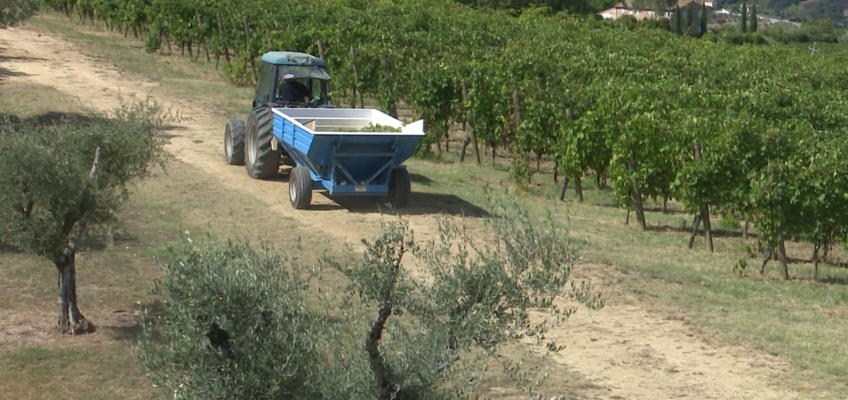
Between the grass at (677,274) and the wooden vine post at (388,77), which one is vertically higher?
the wooden vine post at (388,77)

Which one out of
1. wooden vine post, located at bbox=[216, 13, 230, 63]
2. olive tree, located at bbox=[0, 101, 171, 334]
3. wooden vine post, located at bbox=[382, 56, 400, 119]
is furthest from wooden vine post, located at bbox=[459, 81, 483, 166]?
olive tree, located at bbox=[0, 101, 171, 334]

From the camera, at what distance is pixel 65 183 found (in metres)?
9.44

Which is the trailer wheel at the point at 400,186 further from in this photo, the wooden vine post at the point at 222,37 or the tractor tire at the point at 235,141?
the wooden vine post at the point at 222,37

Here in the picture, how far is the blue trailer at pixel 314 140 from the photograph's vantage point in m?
14.9

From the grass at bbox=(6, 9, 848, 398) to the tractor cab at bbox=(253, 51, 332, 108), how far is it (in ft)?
5.99

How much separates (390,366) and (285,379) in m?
0.68

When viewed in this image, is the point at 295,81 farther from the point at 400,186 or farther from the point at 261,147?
the point at 400,186

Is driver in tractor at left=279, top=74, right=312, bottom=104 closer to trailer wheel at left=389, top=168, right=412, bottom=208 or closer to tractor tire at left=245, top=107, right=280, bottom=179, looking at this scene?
tractor tire at left=245, top=107, right=280, bottom=179

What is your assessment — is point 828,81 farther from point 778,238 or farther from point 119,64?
point 119,64

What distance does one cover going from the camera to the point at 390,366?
20.5 feet

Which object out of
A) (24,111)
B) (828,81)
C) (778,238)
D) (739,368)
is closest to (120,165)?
(739,368)

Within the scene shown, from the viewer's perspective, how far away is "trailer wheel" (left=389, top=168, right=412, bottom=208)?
1557cm

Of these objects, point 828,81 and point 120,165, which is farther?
point 828,81

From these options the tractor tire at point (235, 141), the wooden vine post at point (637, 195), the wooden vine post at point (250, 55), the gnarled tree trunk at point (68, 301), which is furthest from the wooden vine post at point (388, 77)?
the gnarled tree trunk at point (68, 301)
